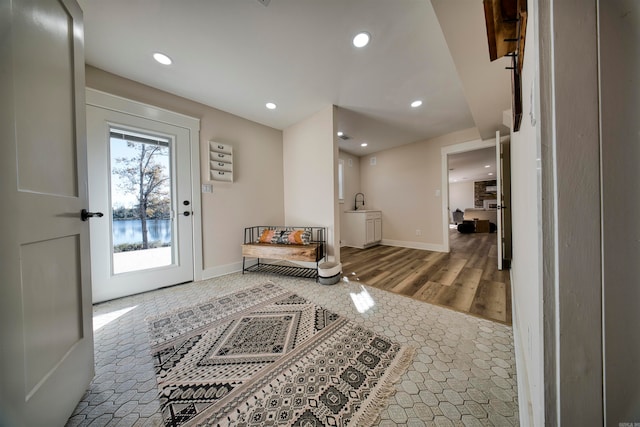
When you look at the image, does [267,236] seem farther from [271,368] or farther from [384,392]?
[384,392]

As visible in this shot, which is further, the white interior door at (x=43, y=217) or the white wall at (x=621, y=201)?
the white interior door at (x=43, y=217)

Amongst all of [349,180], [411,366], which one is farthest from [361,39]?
[349,180]

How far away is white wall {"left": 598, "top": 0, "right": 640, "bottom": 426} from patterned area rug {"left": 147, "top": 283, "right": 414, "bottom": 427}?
805 mm

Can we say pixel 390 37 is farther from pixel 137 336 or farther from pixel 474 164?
pixel 474 164

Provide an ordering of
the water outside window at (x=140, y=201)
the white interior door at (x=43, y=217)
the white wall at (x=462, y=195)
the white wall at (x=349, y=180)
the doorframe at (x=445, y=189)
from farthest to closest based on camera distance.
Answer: the white wall at (x=462, y=195), the white wall at (x=349, y=180), the doorframe at (x=445, y=189), the water outside window at (x=140, y=201), the white interior door at (x=43, y=217)

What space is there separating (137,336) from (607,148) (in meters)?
2.29

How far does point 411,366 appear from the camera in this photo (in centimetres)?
108

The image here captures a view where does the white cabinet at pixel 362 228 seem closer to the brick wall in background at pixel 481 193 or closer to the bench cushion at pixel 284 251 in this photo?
the bench cushion at pixel 284 251

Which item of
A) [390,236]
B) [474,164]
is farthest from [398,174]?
[474,164]

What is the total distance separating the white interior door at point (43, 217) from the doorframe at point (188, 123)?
115 cm

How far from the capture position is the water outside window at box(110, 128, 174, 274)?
77.7 inches

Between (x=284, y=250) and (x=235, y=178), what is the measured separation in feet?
4.13

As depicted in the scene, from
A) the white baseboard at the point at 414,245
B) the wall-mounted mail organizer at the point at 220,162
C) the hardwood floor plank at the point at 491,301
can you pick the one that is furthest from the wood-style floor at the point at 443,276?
the wall-mounted mail organizer at the point at 220,162

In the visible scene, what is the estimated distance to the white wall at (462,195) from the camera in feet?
30.6
